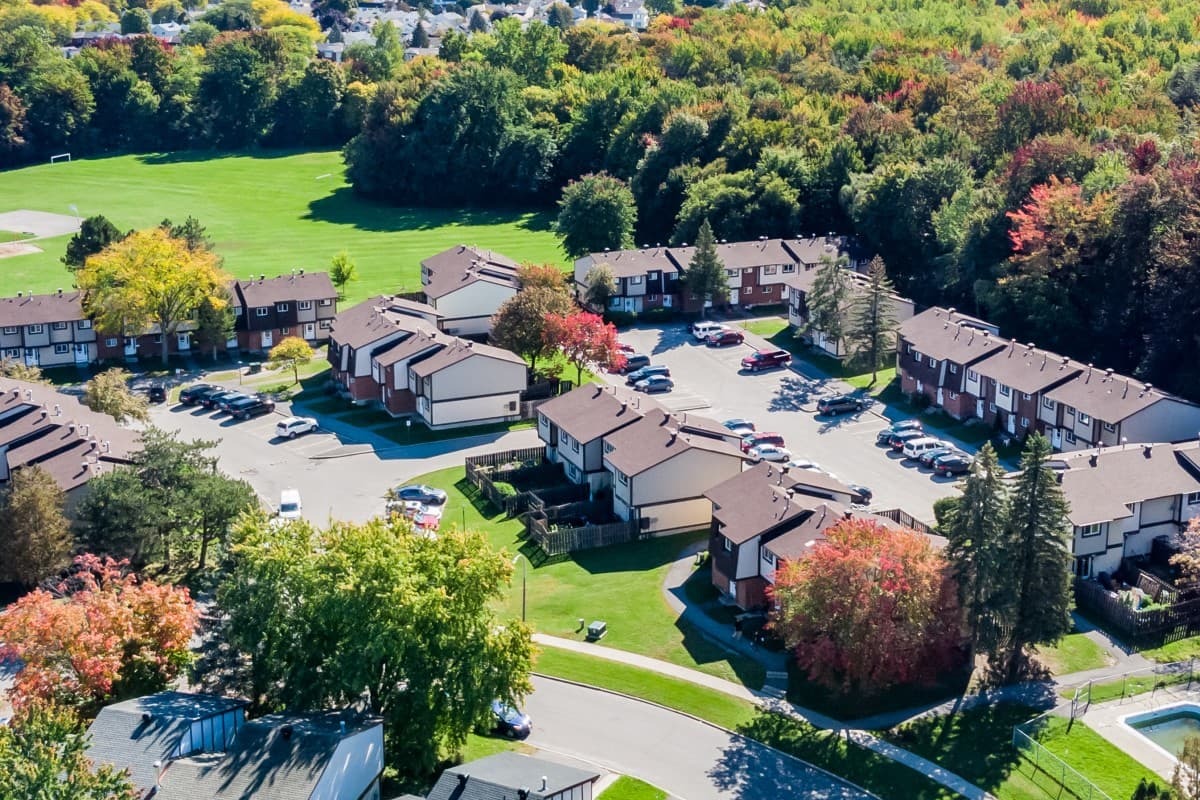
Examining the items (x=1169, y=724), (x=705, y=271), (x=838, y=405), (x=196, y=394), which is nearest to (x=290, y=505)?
(x=196, y=394)

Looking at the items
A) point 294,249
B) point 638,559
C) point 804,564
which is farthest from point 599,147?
point 804,564

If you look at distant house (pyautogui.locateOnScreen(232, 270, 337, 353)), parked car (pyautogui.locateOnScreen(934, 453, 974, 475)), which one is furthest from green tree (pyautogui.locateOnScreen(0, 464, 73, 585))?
parked car (pyautogui.locateOnScreen(934, 453, 974, 475))

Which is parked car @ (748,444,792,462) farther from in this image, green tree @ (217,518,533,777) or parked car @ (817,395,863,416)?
green tree @ (217,518,533,777)

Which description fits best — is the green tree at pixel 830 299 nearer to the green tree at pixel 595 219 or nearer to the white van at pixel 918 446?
the white van at pixel 918 446

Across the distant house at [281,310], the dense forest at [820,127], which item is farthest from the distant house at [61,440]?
the dense forest at [820,127]

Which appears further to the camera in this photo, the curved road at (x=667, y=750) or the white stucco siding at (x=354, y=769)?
the curved road at (x=667, y=750)

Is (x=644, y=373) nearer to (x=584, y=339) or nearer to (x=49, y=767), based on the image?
(x=584, y=339)
